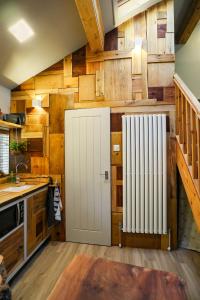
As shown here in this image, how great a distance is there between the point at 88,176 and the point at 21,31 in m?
2.10

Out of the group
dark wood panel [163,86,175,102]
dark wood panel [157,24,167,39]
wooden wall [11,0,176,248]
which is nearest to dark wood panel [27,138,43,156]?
wooden wall [11,0,176,248]

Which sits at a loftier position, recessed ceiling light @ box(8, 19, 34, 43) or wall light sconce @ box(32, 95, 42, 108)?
recessed ceiling light @ box(8, 19, 34, 43)

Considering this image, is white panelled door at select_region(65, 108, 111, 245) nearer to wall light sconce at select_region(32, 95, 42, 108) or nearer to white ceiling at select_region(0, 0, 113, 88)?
wall light sconce at select_region(32, 95, 42, 108)

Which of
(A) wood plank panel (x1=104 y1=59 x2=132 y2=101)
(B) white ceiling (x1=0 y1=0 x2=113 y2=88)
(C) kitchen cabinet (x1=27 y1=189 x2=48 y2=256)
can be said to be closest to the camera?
(B) white ceiling (x1=0 y1=0 x2=113 y2=88)

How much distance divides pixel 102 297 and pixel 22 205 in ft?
5.10

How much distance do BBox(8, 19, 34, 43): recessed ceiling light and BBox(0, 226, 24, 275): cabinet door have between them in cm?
230

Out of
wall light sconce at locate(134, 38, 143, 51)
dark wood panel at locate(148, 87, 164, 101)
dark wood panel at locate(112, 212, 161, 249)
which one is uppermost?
wall light sconce at locate(134, 38, 143, 51)

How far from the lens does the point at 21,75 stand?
3.27 metres

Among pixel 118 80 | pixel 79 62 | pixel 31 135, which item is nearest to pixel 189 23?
pixel 118 80

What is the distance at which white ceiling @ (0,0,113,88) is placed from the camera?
2225 mm

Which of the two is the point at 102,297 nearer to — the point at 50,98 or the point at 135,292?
the point at 135,292

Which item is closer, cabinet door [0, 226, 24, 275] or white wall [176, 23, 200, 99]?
cabinet door [0, 226, 24, 275]

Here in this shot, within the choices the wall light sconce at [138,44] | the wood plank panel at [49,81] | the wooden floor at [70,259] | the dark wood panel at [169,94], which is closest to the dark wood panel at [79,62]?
the wood plank panel at [49,81]

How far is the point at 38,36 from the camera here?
269 centimetres
